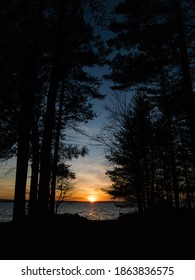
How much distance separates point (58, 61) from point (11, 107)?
3.68m

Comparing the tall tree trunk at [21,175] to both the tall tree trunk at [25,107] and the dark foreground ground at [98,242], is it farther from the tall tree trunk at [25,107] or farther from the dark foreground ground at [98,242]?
the dark foreground ground at [98,242]

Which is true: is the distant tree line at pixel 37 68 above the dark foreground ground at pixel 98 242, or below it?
above

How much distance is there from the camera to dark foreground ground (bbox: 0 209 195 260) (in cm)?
597

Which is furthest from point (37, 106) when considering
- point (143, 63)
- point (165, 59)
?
point (165, 59)

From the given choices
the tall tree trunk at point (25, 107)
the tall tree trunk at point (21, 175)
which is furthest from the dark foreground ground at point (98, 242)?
the tall tree trunk at point (25, 107)

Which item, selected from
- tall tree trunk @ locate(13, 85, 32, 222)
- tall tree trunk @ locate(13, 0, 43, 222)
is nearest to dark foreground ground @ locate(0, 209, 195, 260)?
tall tree trunk @ locate(13, 85, 32, 222)

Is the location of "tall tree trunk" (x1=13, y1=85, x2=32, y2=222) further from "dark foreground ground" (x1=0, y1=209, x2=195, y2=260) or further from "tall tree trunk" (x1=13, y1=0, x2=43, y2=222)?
"dark foreground ground" (x1=0, y1=209, x2=195, y2=260)

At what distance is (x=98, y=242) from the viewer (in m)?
7.18

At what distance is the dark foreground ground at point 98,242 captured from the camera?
5.97 m

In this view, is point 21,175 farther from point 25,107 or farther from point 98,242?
point 98,242

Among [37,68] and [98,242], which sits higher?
[37,68]

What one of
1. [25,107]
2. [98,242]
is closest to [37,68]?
[25,107]

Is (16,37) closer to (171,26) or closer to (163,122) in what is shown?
(171,26)

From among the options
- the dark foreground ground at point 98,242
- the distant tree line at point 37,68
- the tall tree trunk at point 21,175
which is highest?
the distant tree line at point 37,68
